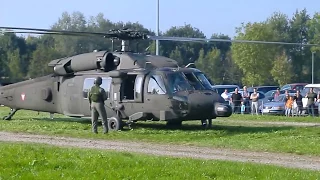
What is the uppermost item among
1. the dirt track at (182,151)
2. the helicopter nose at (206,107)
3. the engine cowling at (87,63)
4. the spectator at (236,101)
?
the engine cowling at (87,63)

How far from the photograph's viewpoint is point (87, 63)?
2464cm

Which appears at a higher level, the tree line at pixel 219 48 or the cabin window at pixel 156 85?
the tree line at pixel 219 48

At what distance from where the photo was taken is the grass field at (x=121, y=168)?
12.0 meters

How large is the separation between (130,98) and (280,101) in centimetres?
1715

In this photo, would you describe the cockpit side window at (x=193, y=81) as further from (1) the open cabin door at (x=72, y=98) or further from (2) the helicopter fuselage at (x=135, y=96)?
(1) the open cabin door at (x=72, y=98)

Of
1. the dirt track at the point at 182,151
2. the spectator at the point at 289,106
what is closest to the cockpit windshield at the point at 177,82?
the dirt track at the point at 182,151

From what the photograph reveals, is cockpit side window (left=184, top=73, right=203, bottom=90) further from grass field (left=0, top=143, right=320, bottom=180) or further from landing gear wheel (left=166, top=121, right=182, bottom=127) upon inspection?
grass field (left=0, top=143, right=320, bottom=180)

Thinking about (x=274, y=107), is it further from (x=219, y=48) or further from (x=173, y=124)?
(x=219, y=48)

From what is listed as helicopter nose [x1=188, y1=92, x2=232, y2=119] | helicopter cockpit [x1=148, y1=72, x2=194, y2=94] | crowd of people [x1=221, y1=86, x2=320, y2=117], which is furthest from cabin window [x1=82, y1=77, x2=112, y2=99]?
crowd of people [x1=221, y1=86, x2=320, y2=117]

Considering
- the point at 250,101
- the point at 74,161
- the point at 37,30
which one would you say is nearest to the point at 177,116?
the point at 37,30

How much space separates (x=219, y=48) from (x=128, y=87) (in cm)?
7994

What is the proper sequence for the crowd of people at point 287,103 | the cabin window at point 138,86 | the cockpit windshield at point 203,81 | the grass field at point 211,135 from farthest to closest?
the crowd of people at point 287,103 → the cabin window at point 138,86 → the cockpit windshield at point 203,81 → the grass field at point 211,135

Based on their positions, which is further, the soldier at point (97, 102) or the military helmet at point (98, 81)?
the military helmet at point (98, 81)

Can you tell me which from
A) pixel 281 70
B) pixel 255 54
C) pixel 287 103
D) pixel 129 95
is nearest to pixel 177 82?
pixel 129 95
